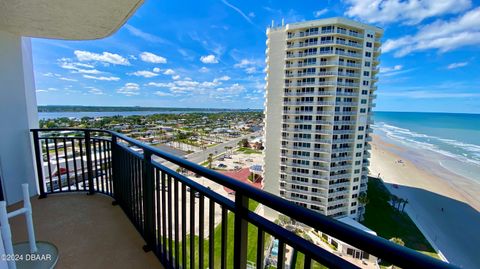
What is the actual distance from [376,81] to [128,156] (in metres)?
18.7

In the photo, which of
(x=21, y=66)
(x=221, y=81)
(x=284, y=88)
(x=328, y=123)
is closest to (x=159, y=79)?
(x=221, y=81)

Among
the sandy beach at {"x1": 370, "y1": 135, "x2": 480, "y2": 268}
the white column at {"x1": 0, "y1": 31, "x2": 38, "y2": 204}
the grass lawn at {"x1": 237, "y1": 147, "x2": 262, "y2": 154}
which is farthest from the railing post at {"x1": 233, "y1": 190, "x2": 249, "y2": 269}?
the grass lawn at {"x1": 237, "y1": 147, "x2": 262, "y2": 154}

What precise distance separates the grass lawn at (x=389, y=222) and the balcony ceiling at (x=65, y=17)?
1422 centimetres

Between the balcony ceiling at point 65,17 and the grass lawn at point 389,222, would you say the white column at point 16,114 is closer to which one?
the balcony ceiling at point 65,17

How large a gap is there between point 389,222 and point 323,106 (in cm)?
907

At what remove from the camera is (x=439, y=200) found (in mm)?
15469

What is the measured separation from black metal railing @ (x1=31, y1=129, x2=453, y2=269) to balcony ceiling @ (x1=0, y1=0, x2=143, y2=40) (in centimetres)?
129

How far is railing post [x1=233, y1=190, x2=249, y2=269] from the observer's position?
93cm

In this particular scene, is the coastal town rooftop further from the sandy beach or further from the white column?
the sandy beach

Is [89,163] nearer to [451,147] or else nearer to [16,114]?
[16,114]

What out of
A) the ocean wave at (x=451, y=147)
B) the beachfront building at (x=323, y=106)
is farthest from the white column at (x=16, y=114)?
the ocean wave at (x=451, y=147)

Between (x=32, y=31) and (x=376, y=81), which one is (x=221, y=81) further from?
(x=32, y=31)

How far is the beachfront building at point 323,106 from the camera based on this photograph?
14.5 meters

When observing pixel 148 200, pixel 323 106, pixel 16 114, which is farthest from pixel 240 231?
pixel 323 106
